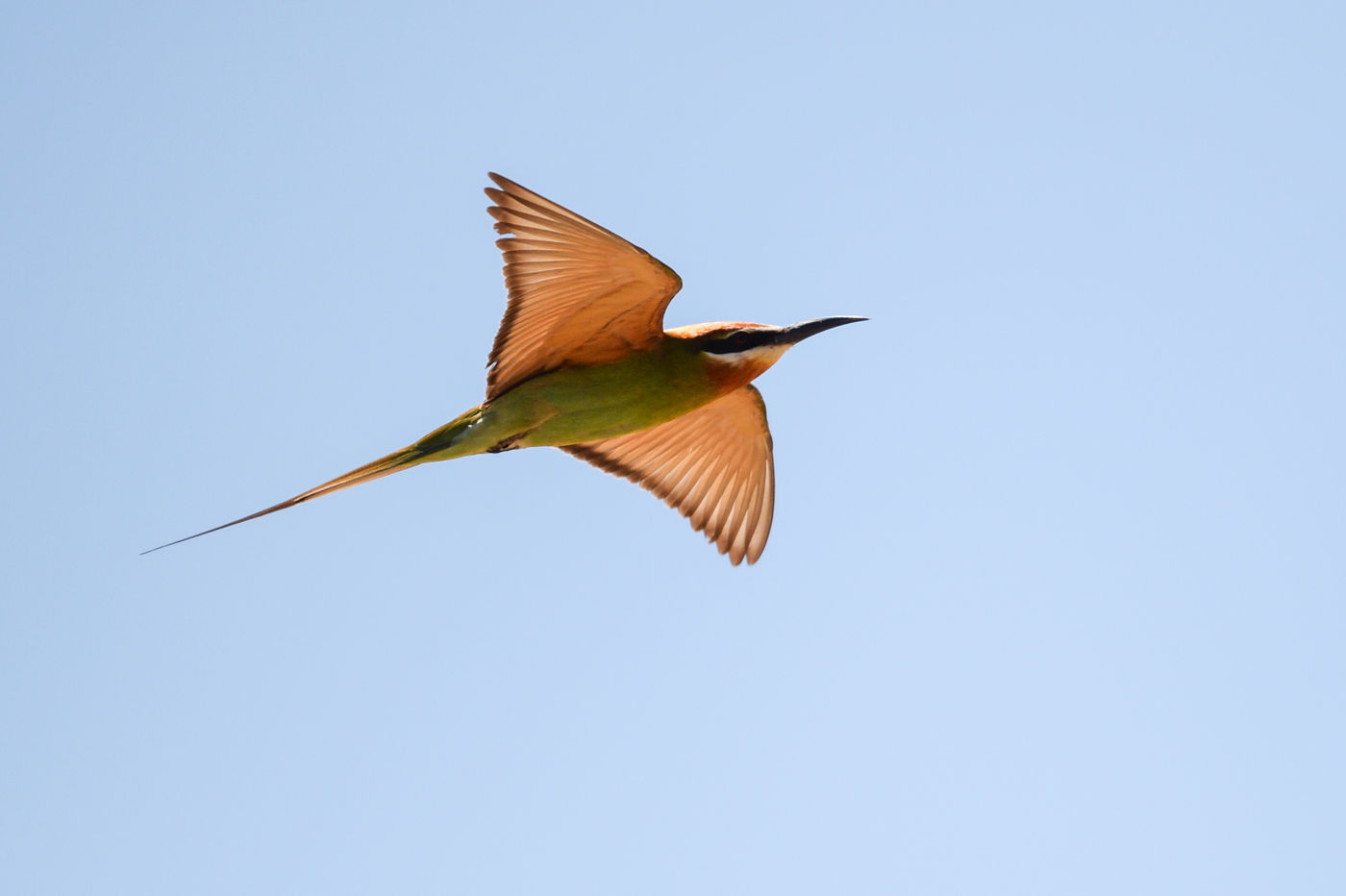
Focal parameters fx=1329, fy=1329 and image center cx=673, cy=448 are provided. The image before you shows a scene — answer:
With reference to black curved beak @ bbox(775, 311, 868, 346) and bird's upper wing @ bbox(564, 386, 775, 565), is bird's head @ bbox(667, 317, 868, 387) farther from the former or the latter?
bird's upper wing @ bbox(564, 386, 775, 565)

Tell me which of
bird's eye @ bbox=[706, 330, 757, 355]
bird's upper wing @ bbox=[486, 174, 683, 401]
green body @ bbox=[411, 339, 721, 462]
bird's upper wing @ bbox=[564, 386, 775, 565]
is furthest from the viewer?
bird's upper wing @ bbox=[564, 386, 775, 565]

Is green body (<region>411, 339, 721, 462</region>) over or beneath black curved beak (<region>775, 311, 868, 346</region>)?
beneath

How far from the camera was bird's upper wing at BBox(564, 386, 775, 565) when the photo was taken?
6891 mm

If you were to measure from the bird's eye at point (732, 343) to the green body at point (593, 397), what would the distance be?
0.25ft

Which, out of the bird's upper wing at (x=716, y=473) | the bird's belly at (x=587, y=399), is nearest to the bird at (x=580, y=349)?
the bird's belly at (x=587, y=399)

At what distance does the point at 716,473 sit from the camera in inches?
277

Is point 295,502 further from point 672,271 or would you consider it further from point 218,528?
point 672,271

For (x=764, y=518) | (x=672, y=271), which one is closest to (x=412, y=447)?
(x=672, y=271)

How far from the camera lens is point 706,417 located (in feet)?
22.4

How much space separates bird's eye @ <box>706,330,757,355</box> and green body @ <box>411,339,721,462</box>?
3.0 inches

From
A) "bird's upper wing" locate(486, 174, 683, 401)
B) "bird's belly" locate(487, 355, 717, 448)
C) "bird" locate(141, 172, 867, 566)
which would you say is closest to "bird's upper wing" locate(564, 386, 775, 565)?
"bird" locate(141, 172, 867, 566)

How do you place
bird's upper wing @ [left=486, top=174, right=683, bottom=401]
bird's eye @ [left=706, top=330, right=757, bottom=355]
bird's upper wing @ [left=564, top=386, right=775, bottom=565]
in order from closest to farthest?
bird's upper wing @ [left=486, top=174, right=683, bottom=401] < bird's eye @ [left=706, top=330, right=757, bottom=355] < bird's upper wing @ [left=564, top=386, right=775, bottom=565]

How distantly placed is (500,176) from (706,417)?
2065mm

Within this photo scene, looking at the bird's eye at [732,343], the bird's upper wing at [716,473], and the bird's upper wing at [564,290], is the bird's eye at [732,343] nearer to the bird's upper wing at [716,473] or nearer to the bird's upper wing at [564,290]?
the bird's upper wing at [564,290]
